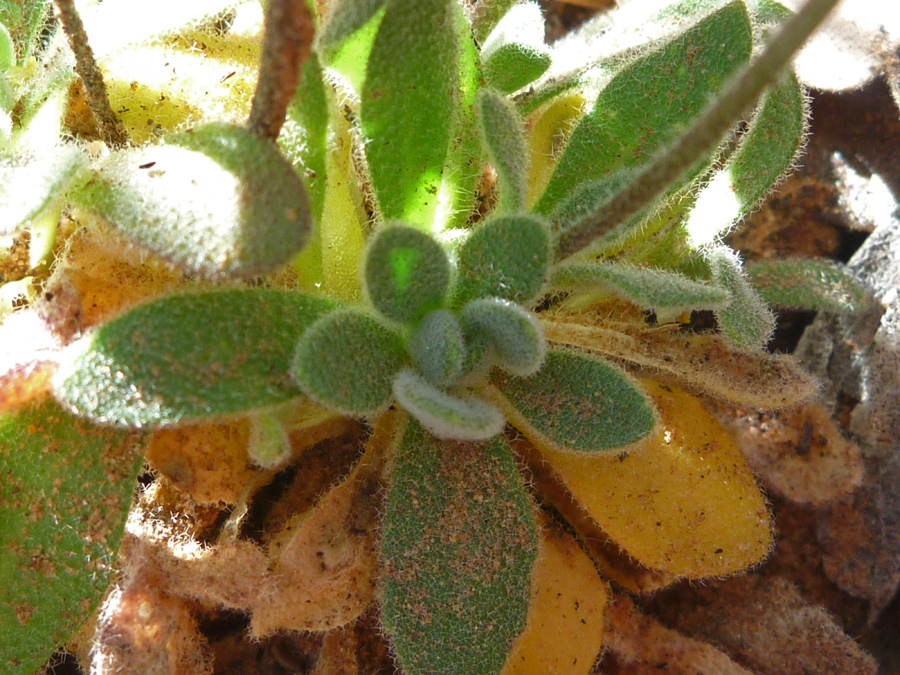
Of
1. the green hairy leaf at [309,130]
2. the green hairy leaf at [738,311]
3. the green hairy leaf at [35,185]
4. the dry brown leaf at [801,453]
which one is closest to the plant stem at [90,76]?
the green hairy leaf at [35,185]

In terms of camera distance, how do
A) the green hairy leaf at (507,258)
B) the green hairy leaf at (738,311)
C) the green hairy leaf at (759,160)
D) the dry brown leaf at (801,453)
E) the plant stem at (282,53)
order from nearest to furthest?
the plant stem at (282,53), the green hairy leaf at (507,258), the green hairy leaf at (738,311), the green hairy leaf at (759,160), the dry brown leaf at (801,453)

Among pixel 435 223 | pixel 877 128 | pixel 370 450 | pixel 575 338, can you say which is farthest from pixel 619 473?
pixel 877 128

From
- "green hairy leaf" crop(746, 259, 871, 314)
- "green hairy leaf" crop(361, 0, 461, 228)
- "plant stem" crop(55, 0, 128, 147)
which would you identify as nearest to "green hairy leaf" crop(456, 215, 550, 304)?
"green hairy leaf" crop(361, 0, 461, 228)

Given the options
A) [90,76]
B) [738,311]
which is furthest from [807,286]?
[90,76]

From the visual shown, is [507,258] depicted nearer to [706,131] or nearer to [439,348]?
[439,348]

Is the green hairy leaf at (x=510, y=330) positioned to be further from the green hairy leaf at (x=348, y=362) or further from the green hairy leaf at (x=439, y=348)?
the green hairy leaf at (x=348, y=362)
